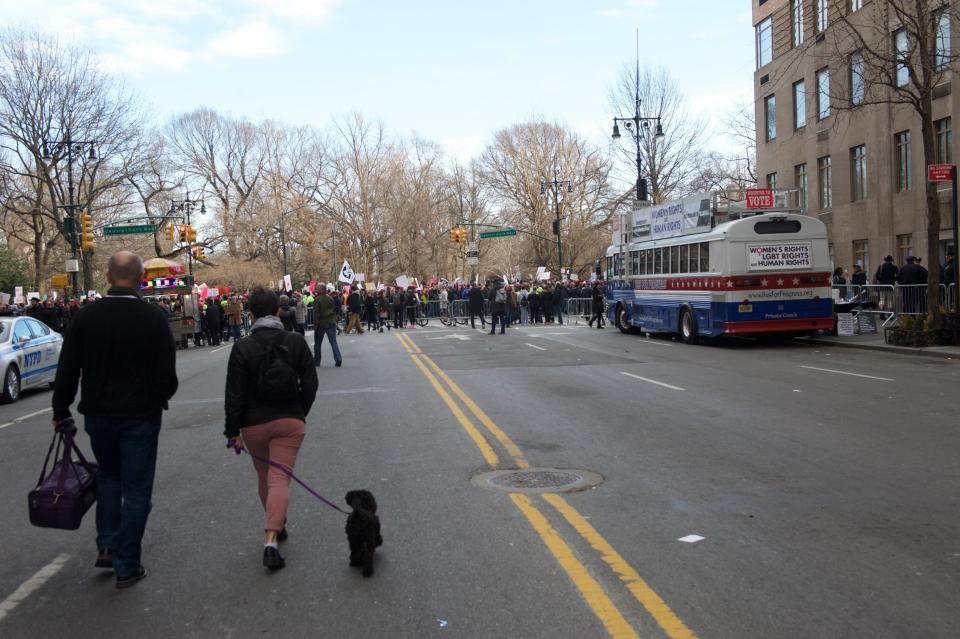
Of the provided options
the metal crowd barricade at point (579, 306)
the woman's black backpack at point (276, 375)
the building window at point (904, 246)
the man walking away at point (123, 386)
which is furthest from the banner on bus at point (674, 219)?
the man walking away at point (123, 386)

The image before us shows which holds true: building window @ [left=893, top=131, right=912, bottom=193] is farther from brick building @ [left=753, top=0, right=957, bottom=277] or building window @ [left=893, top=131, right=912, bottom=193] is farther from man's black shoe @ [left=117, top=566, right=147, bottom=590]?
man's black shoe @ [left=117, top=566, right=147, bottom=590]

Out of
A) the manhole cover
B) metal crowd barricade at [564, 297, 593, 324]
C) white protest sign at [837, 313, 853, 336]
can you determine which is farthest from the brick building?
the manhole cover

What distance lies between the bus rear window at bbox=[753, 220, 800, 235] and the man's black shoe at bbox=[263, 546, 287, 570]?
Answer: 1733 centimetres

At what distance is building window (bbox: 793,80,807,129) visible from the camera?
1428 inches

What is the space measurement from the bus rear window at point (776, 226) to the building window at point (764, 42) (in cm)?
2039

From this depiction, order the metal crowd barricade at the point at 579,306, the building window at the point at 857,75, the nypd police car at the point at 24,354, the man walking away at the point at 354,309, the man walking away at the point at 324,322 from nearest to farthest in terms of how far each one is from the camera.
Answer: the nypd police car at the point at 24,354 → the man walking away at the point at 324,322 → the building window at the point at 857,75 → the man walking away at the point at 354,309 → the metal crowd barricade at the point at 579,306

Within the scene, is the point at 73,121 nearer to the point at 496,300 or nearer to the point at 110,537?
the point at 496,300

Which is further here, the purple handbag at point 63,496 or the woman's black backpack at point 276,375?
the woman's black backpack at point 276,375

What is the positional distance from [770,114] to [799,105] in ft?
8.92

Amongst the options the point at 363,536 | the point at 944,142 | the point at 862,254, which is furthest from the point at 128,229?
the point at 363,536

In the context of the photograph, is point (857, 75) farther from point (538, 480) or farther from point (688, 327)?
point (538, 480)

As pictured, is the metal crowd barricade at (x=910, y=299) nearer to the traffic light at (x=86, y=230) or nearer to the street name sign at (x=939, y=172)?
the street name sign at (x=939, y=172)

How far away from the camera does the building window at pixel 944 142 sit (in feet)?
90.7

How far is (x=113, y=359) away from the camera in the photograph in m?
4.90
